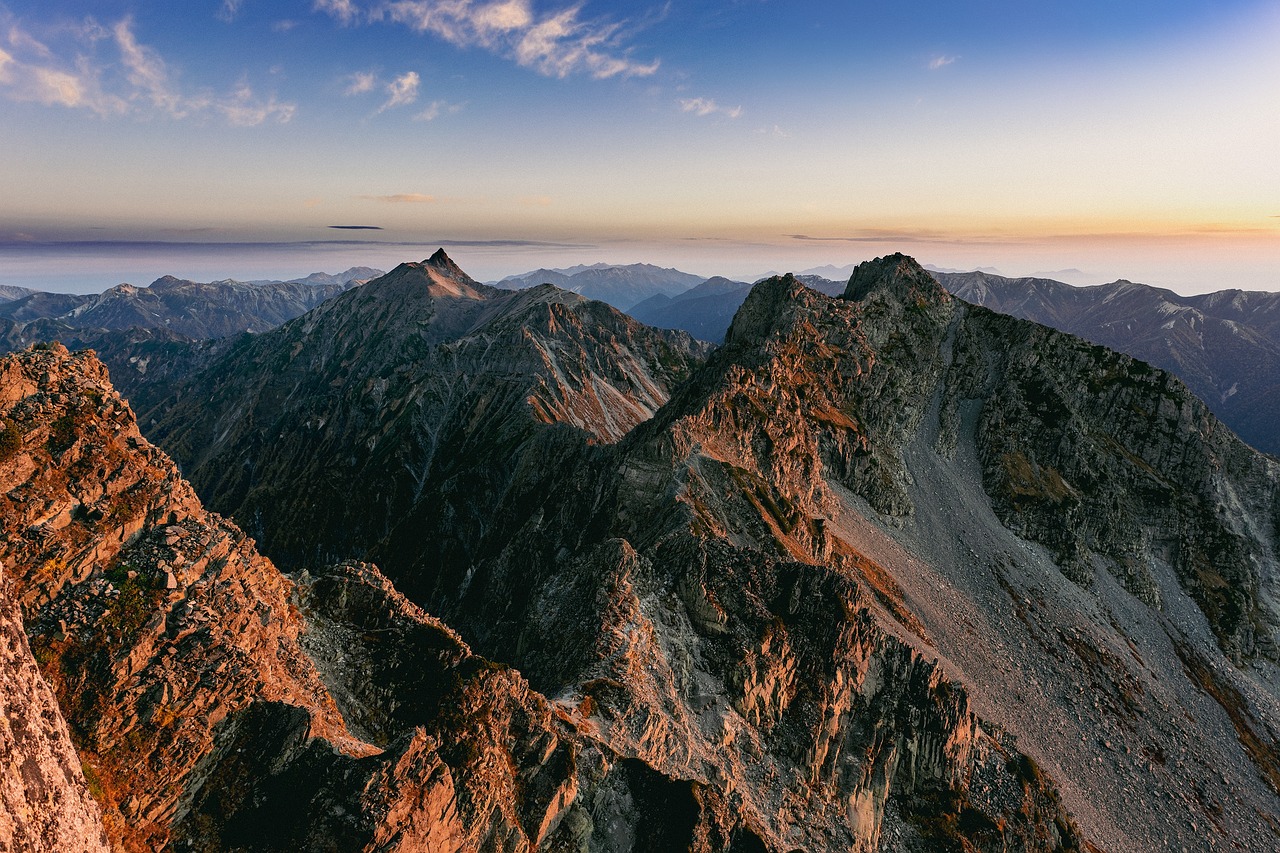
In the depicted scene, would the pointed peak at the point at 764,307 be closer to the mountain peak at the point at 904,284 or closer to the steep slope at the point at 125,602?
the mountain peak at the point at 904,284

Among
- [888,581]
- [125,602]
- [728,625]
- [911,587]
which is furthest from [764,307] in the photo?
[125,602]

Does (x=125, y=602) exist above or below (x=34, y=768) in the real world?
above

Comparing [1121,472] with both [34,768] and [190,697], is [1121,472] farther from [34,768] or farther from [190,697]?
[34,768]

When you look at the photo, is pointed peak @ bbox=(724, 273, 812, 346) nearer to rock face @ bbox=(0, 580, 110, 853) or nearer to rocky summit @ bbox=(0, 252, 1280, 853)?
rocky summit @ bbox=(0, 252, 1280, 853)

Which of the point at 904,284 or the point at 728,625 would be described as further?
the point at 904,284

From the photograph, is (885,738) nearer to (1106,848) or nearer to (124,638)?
(1106,848)

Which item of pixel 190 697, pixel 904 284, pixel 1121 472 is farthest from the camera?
pixel 904 284

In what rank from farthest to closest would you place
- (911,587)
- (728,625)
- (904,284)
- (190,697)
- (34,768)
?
(904,284) < (911,587) < (728,625) < (190,697) < (34,768)

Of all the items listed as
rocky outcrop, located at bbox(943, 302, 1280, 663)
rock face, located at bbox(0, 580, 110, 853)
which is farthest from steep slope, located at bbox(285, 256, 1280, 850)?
rock face, located at bbox(0, 580, 110, 853)

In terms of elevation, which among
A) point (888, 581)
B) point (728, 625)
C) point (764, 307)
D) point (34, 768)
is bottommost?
point (888, 581)
